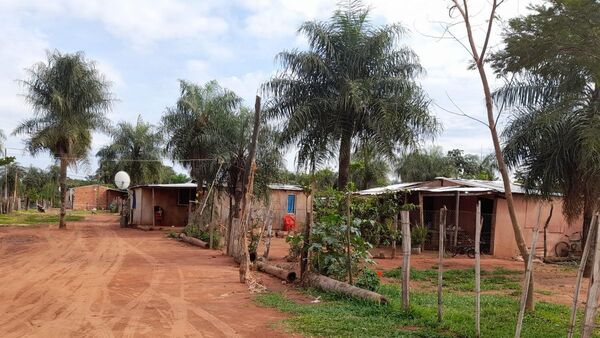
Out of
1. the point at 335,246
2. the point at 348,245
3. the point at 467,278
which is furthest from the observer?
the point at 467,278

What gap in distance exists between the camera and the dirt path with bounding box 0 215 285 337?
22.1 ft

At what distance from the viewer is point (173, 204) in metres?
33.5

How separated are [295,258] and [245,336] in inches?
196

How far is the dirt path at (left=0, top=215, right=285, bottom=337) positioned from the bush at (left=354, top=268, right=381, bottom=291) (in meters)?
2.00

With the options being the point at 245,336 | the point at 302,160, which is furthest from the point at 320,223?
the point at 302,160

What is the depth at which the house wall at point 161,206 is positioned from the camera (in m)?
32.5

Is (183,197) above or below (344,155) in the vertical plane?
below

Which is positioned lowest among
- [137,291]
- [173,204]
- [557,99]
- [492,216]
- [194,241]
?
[194,241]

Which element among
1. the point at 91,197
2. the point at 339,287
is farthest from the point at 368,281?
the point at 91,197

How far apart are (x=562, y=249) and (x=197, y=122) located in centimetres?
1714

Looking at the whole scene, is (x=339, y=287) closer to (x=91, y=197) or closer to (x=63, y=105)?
(x=63, y=105)

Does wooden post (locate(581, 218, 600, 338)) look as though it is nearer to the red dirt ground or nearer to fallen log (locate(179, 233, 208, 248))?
the red dirt ground

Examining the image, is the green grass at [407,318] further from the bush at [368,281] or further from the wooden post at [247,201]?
the wooden post at [247,201]

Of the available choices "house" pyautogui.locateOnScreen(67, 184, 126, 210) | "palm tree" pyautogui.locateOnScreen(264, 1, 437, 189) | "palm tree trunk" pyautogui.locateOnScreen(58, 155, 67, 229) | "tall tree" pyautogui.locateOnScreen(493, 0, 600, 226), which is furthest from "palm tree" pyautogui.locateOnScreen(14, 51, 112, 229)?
"house" pyautogui.locateOnScreen(67, 184, 126, 210)
